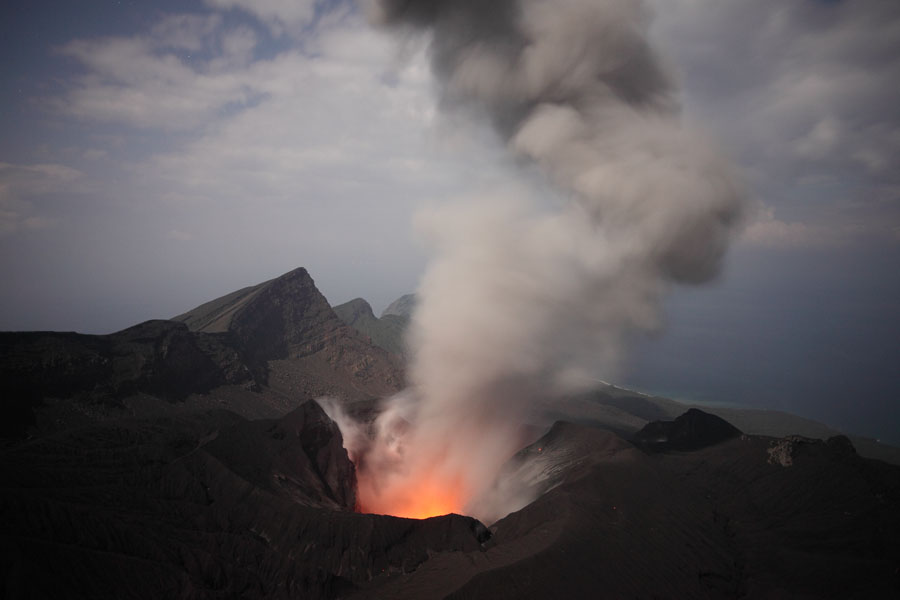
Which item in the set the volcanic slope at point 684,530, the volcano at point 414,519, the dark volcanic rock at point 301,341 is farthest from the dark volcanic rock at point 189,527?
the dark volcanic rock at point 301,341

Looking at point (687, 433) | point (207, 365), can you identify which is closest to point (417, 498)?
point (687, 433)

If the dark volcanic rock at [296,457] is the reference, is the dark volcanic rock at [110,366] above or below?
above

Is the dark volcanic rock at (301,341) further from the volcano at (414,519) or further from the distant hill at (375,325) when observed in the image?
the volcano at (414,519)

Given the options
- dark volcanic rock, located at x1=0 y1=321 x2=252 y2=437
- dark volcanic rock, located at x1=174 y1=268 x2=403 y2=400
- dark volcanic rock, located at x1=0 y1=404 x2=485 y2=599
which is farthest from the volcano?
dark volcanic rock, located at x1=174 y1=268 x2=403 y2=400

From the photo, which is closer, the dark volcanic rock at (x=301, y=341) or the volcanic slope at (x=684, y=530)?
the volcanic slope at (x=684, y=530)

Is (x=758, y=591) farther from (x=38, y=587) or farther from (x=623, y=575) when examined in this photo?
(x=38, y=587)

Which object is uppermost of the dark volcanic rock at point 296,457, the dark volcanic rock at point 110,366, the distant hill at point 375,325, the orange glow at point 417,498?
the distant hill at point 375,325

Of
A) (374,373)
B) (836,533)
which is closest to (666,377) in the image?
(374,373)

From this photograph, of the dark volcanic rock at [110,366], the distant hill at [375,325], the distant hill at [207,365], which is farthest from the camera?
the distant hill at [375,325]
